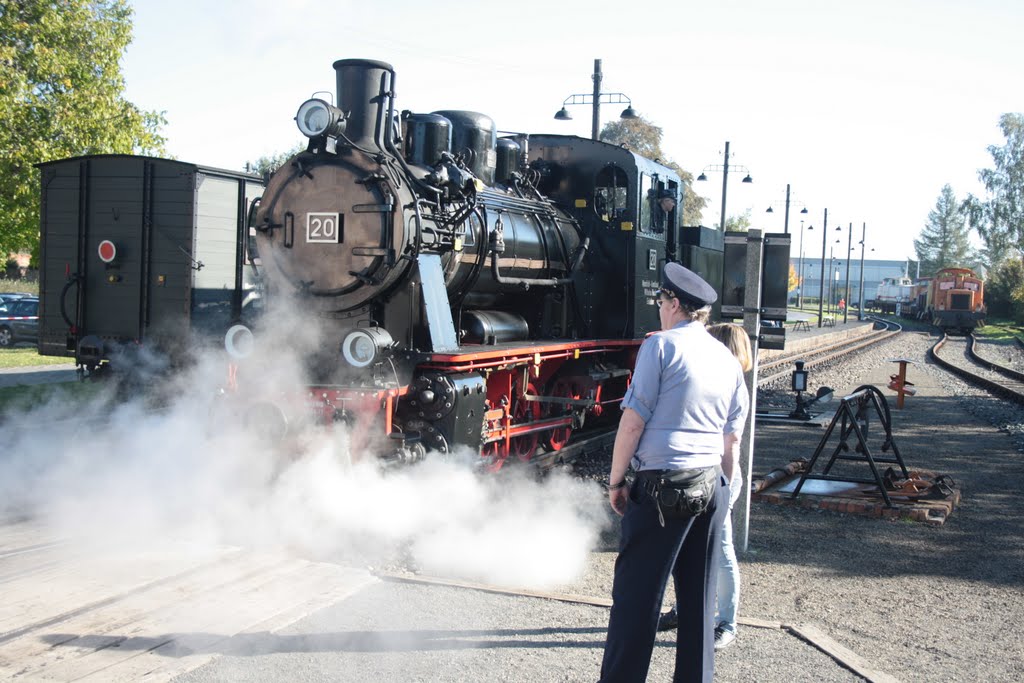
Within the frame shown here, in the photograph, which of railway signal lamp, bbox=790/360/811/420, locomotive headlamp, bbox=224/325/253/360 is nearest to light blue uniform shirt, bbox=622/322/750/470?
locomotive headlamp, bbox=224/325/253/360

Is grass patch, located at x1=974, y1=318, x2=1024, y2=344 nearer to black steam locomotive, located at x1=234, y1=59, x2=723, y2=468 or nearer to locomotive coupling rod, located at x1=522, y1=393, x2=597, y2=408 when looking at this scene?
black steam locomotive, located at x1=234, y1=59, x2=723, y2=468

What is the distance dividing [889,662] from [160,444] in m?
5.88

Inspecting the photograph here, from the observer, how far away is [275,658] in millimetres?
4414

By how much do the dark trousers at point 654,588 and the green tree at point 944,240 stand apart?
121835mm

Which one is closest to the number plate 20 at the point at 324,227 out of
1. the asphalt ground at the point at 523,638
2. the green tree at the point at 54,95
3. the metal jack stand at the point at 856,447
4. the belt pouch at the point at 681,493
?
the asphalt ground at the point at 523,638

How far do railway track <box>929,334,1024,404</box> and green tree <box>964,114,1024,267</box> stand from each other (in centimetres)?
2971

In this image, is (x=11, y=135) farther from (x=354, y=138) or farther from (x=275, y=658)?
(x=275, y=658)

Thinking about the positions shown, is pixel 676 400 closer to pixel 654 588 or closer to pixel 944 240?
pixel 654 588

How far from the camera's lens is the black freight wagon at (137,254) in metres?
11.5

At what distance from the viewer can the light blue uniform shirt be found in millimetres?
3729

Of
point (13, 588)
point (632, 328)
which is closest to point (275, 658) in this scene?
point (13, 588)

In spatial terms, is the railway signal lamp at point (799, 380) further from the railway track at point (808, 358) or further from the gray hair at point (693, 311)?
the gray hair at point (693, 311)

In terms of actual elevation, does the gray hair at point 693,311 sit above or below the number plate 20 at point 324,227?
below

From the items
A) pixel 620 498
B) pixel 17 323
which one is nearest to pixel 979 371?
pixel 620 498
